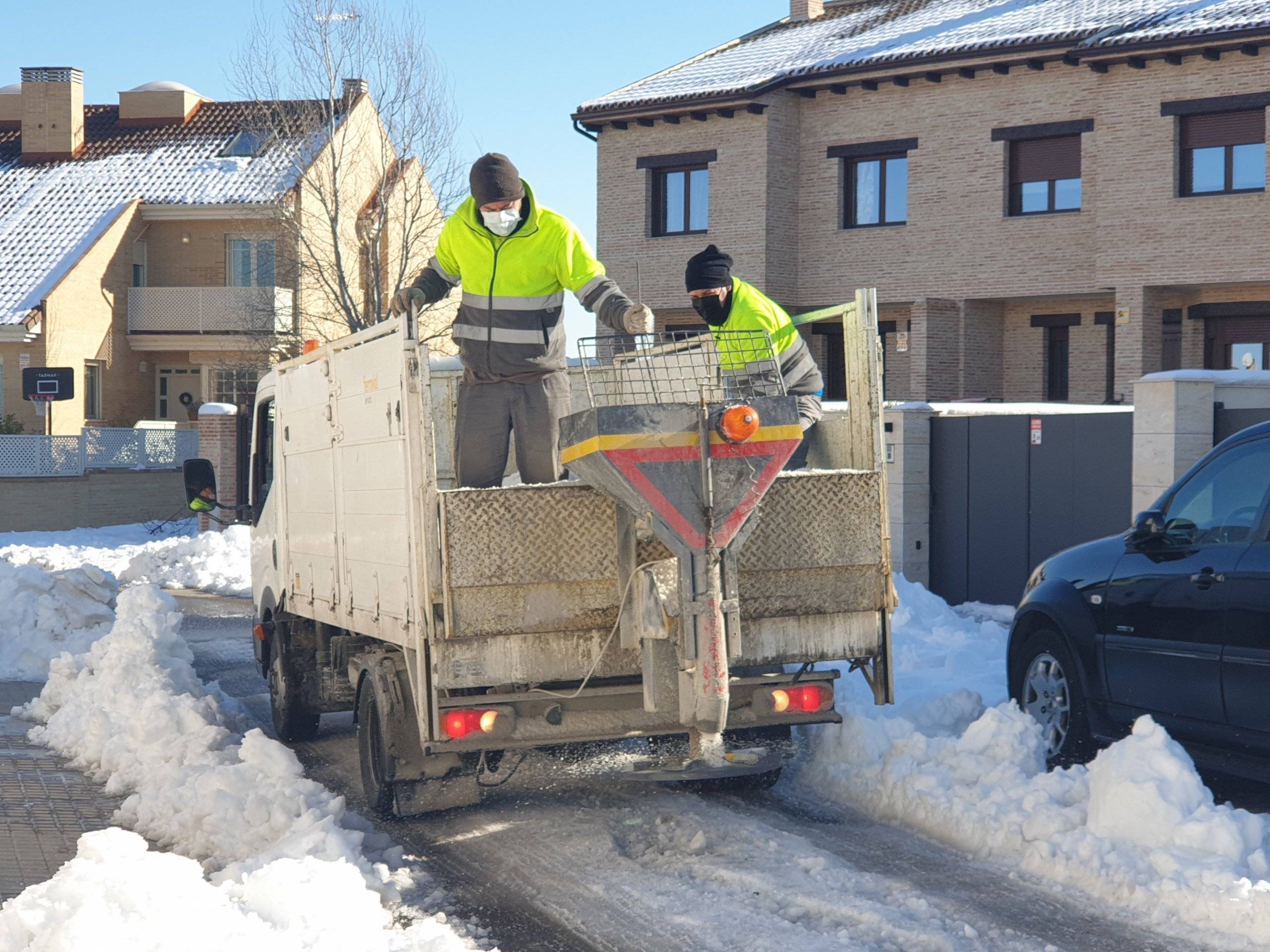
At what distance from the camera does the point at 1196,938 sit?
17.0 feet

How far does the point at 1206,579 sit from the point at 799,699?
1.85m

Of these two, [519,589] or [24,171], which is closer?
[519,589]

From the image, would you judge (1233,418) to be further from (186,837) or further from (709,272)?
(186,837)

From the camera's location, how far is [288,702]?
9.14 metres

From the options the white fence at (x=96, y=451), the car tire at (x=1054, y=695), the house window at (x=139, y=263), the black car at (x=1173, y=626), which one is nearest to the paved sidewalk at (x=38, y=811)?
the car tire at (x=1054, y=695)

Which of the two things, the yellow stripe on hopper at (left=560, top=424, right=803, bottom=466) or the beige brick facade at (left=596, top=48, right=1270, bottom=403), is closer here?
the yellow stripe on hopper at (left=560, top=424, right=803, bottom=466)

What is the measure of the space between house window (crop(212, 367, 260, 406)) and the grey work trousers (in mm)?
32383

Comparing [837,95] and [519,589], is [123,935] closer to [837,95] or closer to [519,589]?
[519,589]

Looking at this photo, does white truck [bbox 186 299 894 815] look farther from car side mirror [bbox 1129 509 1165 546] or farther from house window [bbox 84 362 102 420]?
house window [bbox 84 362 102 420]

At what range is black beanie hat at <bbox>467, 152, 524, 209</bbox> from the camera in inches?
277

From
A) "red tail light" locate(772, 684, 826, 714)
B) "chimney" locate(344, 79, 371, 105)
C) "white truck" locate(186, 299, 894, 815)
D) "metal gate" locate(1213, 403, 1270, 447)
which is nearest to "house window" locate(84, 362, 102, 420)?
"chimney" locate(344, 79, 371, 105)

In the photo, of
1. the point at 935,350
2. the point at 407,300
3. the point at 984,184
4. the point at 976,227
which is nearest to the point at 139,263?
the point at 935,350

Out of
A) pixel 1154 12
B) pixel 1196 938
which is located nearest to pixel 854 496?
pixel 1196 938

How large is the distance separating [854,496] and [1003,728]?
1.27m
